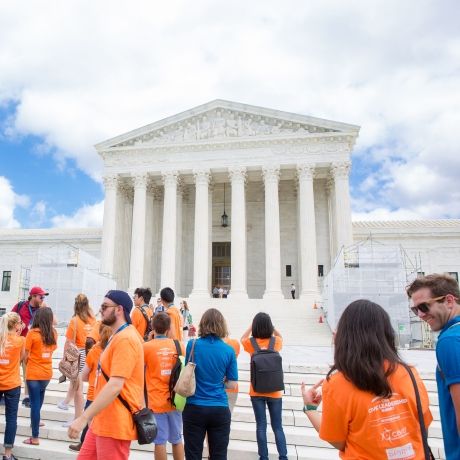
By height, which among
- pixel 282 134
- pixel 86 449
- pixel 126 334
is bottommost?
pixel 86 449

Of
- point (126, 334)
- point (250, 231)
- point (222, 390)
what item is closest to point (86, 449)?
point (126, 334)

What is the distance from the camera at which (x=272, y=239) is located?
2820cm

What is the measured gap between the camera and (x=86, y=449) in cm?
356

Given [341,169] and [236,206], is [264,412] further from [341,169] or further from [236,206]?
[341,169]

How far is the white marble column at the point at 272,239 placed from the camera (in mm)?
27234

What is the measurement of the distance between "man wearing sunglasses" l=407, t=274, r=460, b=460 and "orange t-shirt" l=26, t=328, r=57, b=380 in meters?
5.73

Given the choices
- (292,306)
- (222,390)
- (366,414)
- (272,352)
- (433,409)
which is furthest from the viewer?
(292,306)

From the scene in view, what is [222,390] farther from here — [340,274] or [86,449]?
[340,274]

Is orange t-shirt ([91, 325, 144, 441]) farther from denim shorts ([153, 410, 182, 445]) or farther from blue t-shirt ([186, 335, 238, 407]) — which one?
denim shorts ([153, 410, 182, 445])

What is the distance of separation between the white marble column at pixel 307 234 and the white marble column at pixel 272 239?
166 cm

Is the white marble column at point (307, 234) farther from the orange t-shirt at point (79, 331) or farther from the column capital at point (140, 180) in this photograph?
the orange t-shirt at point (79, 331)

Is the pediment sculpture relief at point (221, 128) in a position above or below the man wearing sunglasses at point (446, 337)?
above

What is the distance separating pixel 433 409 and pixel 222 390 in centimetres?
486

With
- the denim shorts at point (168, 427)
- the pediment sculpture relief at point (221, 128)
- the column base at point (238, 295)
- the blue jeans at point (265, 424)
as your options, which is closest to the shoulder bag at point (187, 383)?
the denim shorts at point (168, 427)
